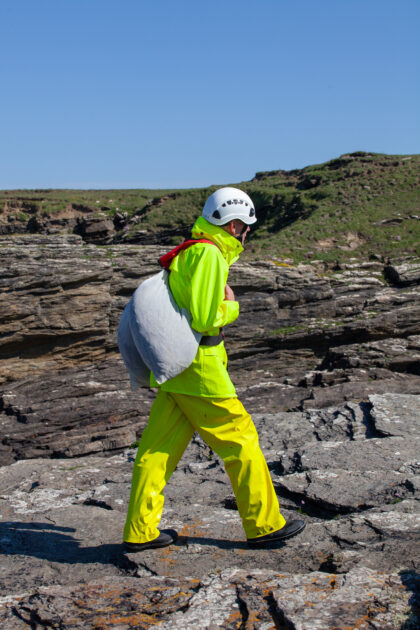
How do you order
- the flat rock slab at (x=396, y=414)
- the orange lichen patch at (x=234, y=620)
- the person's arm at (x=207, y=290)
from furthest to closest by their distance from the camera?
1. the flat rock slab at (x=396, y=414)
2. the person's arm at (x=207, y=290)
3. the orange lichen patch at (x=234, y=620)

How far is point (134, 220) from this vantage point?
4125 centimetres

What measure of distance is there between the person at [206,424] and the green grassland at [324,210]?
1246 centimetres

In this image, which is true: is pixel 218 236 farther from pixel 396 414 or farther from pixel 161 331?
pixel 396 414

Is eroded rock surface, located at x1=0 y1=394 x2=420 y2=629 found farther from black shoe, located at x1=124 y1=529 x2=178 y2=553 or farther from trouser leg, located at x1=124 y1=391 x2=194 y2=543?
trouser leg, located at x1=124 y1=391 x2=194 y2=543

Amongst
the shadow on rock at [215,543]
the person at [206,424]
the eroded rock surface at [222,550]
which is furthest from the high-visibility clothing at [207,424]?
the eroded rock surface at [222,550]

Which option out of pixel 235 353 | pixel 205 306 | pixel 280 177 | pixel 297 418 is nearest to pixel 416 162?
pixel 280 177

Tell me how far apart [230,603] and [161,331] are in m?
1.62

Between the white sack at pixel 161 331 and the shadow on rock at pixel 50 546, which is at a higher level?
the white sack at pixel 161 331

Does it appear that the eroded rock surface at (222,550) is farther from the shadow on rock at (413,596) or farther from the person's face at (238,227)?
the person's face at (238,227)

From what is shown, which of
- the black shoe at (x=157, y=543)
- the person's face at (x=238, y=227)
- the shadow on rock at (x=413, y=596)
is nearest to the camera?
the shadow on rock at (x=413, y=596)

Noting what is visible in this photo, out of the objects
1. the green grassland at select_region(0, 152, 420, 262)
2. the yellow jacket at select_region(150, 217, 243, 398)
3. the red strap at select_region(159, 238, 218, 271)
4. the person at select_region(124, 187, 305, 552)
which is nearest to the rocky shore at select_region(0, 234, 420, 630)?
the person at select_region(124, 187, 305, 552)

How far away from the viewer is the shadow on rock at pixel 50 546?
144 inches

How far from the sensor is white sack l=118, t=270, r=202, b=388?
3.43 meters

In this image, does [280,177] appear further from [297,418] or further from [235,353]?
[297,418]
